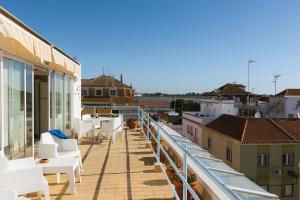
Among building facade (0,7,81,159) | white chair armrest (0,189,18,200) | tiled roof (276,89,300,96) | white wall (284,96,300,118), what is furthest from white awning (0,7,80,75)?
tiled roof (276,89,300,96)

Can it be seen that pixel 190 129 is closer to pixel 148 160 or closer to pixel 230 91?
pixel 230 91

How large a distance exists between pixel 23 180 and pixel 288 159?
22332 millimetres

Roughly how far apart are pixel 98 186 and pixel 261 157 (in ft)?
64.6

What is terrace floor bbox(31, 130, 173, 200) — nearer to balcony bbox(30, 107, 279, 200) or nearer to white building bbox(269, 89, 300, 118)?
balcony bbox(30, 107, 279, 200)

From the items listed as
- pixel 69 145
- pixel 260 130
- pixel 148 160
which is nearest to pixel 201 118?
pixel 260 130

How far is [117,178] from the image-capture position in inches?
203

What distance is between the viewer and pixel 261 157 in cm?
2208

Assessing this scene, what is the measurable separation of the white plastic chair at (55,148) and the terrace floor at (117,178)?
1.28ft

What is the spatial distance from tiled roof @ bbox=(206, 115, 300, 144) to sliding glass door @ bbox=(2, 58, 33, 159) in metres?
18.4

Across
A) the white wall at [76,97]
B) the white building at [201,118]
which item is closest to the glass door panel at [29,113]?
the white wall at [76,97]

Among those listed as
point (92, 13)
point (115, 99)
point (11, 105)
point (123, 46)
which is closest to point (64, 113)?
point (11, 105)

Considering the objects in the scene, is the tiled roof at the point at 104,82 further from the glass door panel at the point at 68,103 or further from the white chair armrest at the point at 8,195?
the white chair armrest at the point at 8,195

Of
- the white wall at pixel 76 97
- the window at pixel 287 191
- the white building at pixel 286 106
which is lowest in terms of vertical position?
the window at pixel 287 191

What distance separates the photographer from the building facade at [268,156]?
2155 centimetres
